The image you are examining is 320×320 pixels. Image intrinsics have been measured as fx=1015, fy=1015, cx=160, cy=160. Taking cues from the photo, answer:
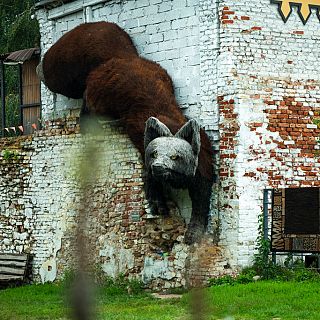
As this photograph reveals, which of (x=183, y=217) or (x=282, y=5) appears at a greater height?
(x=282, y=5)

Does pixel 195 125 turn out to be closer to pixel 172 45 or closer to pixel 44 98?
pixel 172 45

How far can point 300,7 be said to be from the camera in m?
13.9

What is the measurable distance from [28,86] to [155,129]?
5.52m

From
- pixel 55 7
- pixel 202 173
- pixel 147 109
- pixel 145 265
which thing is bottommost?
pixel 145 265

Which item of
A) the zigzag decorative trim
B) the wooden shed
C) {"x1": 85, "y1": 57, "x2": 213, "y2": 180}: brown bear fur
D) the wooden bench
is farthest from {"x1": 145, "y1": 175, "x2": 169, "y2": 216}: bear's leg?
the wooden shed

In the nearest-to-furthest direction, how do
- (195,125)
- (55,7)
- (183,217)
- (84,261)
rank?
(84,261)
(195,125)
(183,217)
(55,7)

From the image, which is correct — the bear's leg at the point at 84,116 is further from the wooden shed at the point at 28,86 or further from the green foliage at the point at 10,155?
the wooden shed at the point at 28,86

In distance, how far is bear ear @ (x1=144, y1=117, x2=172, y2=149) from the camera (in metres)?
13.0

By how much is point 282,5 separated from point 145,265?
400cm

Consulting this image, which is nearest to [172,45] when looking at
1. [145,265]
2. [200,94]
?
[200,94]

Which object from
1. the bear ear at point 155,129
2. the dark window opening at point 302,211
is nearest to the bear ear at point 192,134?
the bear ear at point 155,129

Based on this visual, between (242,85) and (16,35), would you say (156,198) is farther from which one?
(16,35)

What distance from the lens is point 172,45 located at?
14.0m

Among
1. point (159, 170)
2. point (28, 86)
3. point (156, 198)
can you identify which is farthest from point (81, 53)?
point (28, 86)
